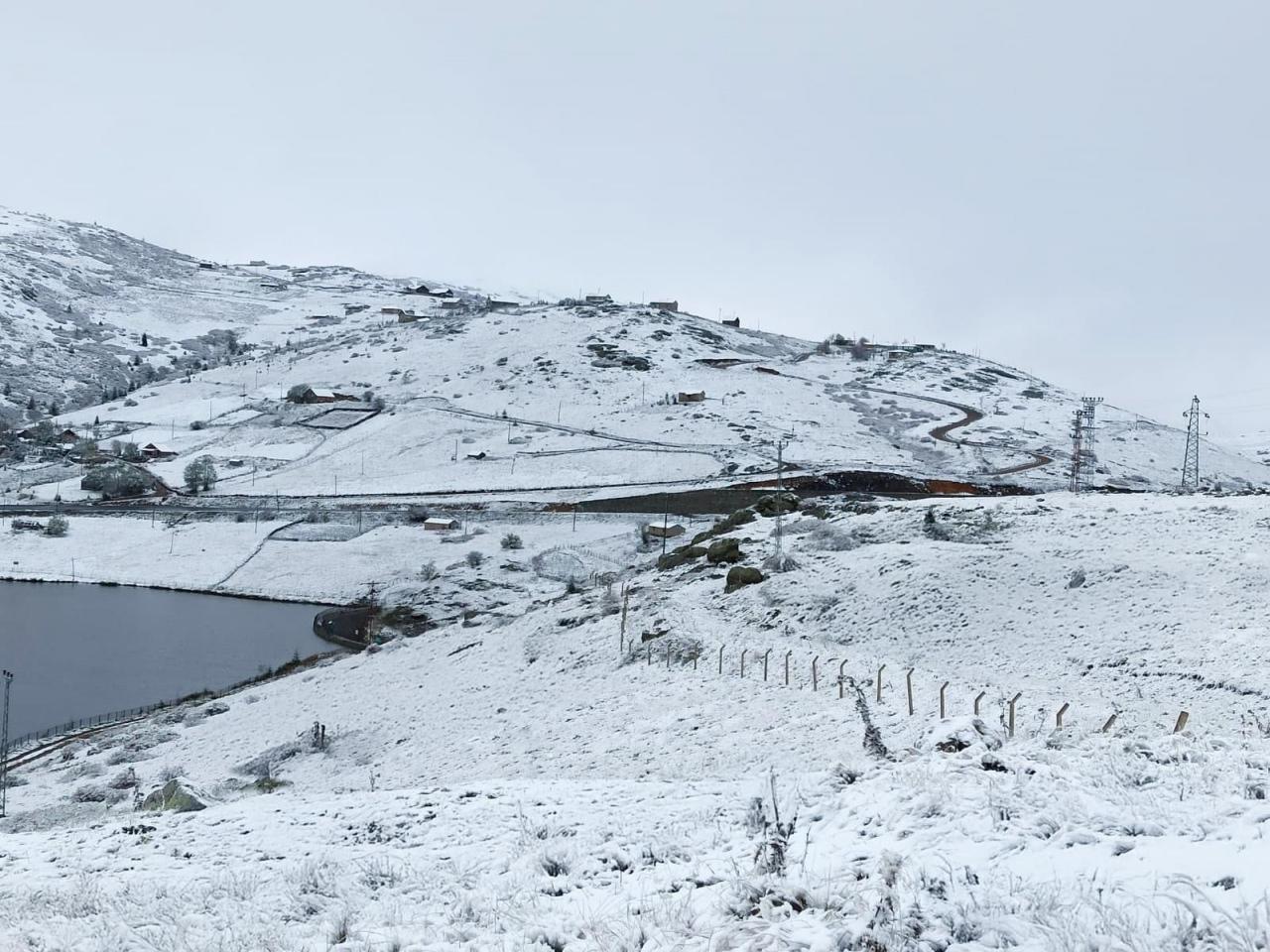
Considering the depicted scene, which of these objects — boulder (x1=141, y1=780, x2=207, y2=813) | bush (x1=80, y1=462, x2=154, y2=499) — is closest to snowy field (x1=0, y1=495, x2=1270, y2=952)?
boulder (x1=141, y1=780, x2=207, y2=813)

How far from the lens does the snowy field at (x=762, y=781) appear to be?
7371 millimetres

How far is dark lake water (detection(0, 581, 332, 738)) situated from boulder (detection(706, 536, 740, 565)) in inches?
945

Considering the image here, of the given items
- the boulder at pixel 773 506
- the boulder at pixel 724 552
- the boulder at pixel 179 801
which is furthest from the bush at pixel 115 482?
the boulder at pixel 179 801

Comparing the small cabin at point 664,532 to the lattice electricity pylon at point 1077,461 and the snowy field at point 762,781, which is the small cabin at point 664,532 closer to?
the lattice electricity pylon at point 1077,461

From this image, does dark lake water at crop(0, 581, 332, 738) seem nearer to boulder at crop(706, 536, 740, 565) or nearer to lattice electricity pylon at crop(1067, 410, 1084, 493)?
boulder at crop(706, 536, 740, 565)

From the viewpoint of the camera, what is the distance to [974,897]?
696 cm

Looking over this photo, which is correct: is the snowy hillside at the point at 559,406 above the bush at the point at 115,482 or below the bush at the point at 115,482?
above

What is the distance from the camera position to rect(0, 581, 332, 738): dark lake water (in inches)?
1658

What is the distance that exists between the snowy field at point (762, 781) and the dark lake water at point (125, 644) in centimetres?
925

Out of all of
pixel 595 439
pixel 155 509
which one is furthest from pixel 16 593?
pixel 595 439

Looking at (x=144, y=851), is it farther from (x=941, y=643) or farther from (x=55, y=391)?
(x=55, y=391)

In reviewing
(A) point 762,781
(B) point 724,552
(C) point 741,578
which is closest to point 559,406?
(B) point 724,552

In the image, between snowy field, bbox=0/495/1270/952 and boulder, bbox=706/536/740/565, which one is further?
boulder, bbox=706/536/740/565

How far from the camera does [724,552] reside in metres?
40.8
